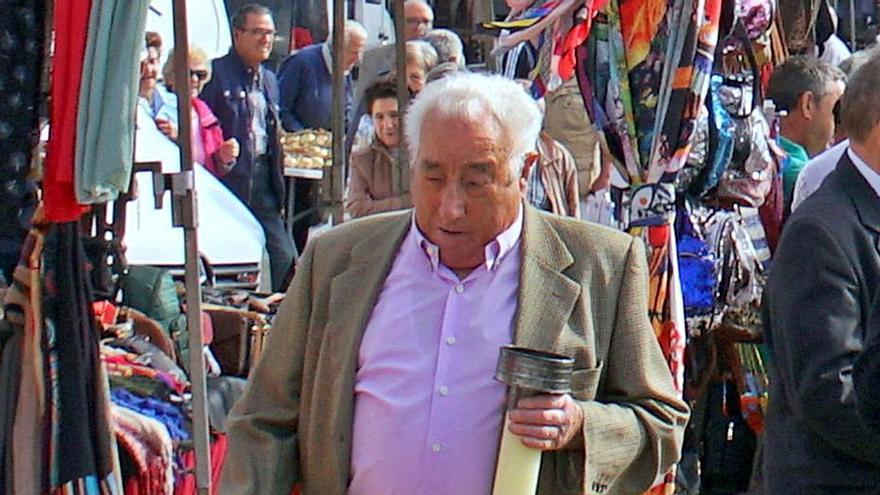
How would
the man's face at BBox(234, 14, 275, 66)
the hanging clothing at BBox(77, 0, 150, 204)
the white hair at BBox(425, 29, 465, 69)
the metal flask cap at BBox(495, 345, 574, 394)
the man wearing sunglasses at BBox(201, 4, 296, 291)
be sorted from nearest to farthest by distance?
the metal flask cap at BBox(495, 345, 574, 394) → the hanging clothing at BBox(77, 0, 150, 204) → the white hair at BBox(425, 29, 465, 69) → the man wearing sunglasses at BBox(201, 4, 296, 291) → the man's face at BBox(234, 14, 275, 66)

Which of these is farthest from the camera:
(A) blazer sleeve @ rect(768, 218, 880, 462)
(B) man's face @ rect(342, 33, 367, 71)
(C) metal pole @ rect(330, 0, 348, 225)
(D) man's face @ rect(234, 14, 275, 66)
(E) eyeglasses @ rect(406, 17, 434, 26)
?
(E) eyeglasses @ rect(406, 17, 434, 26)

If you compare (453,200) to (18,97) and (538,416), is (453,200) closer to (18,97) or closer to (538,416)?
(538,416)

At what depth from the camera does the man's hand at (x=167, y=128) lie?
7135mm

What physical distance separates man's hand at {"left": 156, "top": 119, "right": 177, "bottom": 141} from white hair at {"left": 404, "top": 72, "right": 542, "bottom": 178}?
415cm

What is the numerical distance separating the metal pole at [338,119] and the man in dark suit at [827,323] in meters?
2.96

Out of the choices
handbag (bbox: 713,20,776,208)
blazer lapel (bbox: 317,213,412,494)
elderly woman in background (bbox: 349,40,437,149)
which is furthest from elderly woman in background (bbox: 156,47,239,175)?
blazer lapel (bbox: 317,213,412,494)

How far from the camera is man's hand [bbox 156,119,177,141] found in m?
7.13

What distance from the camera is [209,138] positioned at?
28.0 ft

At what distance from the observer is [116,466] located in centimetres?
488

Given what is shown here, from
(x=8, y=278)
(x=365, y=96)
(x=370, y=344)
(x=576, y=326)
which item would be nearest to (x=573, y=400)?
(x=576, y=326)

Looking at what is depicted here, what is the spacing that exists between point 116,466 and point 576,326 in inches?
89.0

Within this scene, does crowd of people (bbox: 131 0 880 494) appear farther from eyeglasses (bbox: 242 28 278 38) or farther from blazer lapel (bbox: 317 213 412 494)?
eyeglasses (bbox: 242 28 278 38)

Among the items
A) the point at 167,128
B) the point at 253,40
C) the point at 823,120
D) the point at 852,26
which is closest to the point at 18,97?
the point at 167,128

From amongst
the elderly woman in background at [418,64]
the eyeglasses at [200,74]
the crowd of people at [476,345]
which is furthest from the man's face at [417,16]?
the crowd of people at [476,345]
